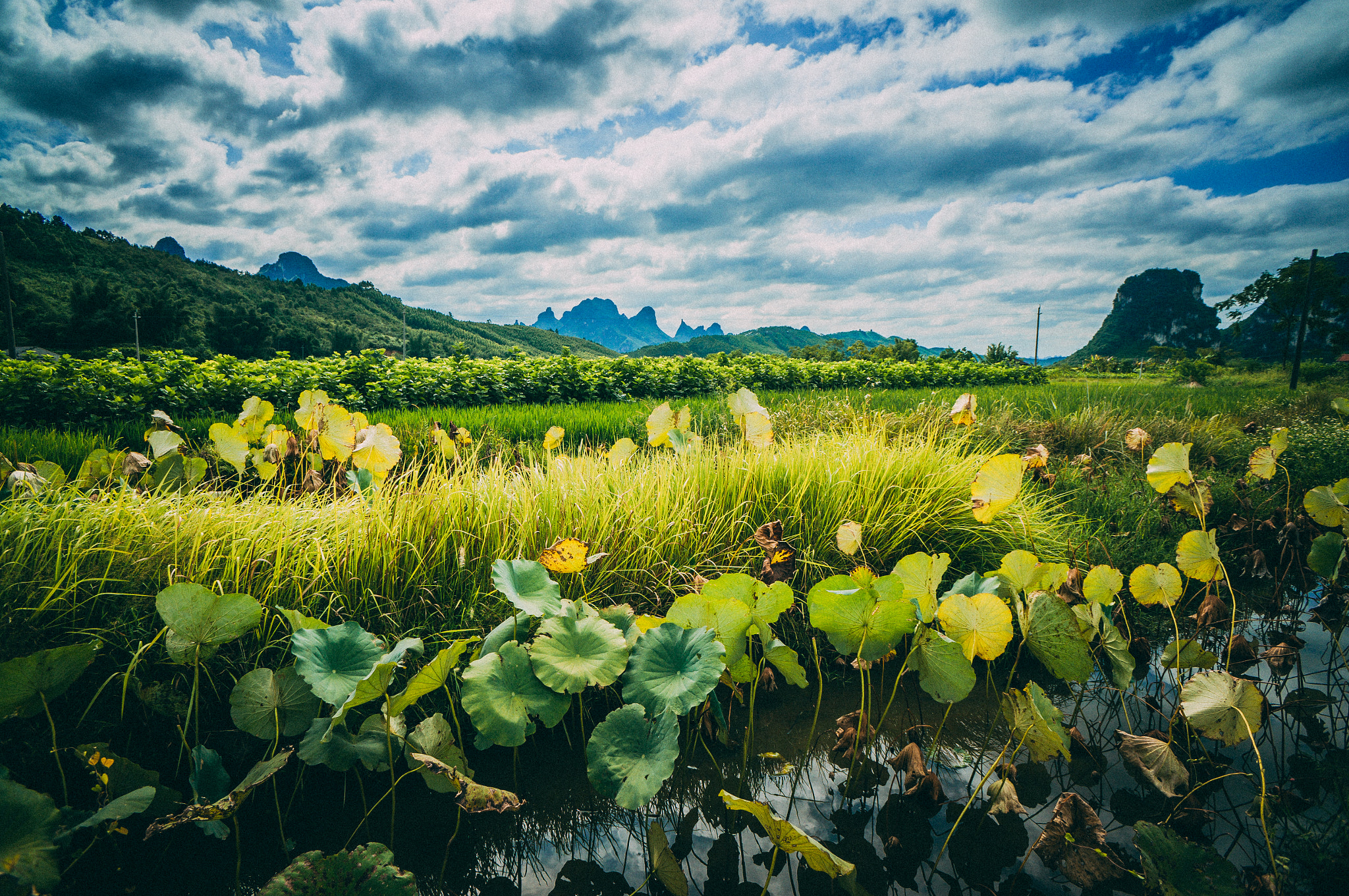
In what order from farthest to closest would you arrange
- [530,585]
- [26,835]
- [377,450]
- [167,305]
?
[167,305] < [377,450] < [530,585] < [26,835]

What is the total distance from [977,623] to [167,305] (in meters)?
45.8

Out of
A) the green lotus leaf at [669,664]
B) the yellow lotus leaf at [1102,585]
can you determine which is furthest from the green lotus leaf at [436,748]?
the yellow lotus leaf at [1102,585]

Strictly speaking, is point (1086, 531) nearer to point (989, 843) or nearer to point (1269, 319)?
point (989, 843)

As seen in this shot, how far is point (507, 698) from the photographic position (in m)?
1.28

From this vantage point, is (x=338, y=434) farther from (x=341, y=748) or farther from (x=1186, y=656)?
(x=1186, y=656)

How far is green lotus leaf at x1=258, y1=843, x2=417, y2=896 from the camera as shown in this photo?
94 cm

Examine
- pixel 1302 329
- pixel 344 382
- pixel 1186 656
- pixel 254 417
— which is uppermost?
pixel 1302 329

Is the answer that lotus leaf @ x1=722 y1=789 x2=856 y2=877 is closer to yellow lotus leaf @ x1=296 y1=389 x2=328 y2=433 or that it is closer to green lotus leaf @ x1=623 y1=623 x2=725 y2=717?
green lotus leaf @ x1=623 y1=623 x2=725 y2=717

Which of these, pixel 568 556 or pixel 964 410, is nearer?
pixel 568 556

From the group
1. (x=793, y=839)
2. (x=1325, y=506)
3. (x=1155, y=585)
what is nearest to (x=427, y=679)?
(x=793, y=839)

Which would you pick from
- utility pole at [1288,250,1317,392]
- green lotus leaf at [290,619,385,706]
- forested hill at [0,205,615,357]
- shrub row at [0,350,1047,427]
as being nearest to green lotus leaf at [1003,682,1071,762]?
green lotus leaf at [290,619,385,706]

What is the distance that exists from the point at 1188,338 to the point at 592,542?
121322 millimetres

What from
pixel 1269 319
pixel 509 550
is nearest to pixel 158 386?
pixel 509 550

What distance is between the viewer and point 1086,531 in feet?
10.3
